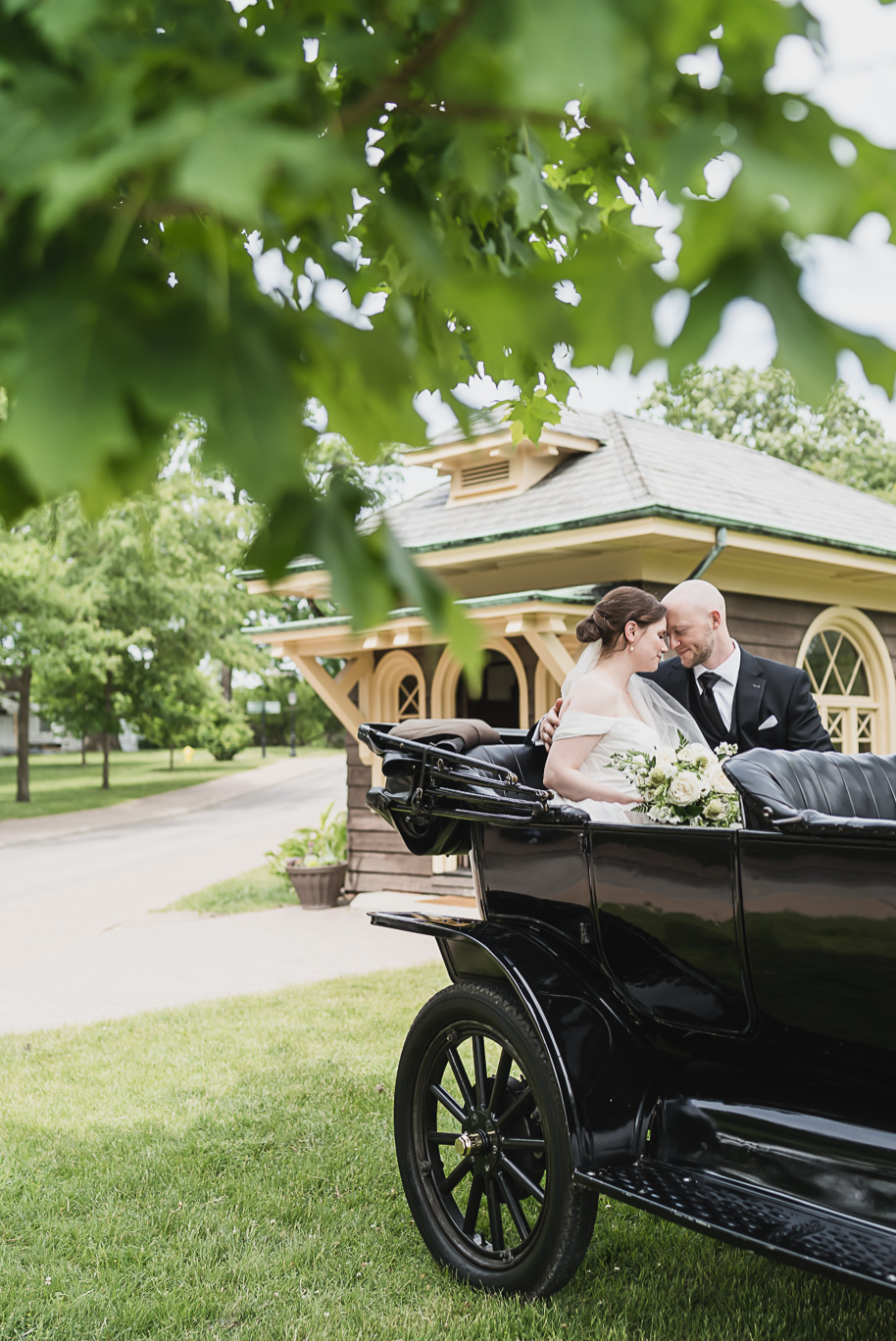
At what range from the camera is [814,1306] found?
11.3 ft

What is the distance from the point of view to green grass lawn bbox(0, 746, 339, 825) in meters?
27.9

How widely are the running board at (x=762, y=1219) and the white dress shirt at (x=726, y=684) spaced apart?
215cm

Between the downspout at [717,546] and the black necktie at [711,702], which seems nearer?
the black necktie at [711,702]

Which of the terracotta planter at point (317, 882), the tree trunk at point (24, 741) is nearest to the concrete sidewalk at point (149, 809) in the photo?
the tree trunk at point (24, 741)

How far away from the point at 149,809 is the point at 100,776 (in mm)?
10588

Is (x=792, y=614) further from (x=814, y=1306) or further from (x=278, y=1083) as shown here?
(x=814, y=1306)

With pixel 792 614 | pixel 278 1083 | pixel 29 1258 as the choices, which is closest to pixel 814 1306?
pixel 29 1258

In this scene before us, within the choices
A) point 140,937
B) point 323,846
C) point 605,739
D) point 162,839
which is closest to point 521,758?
point 605,739

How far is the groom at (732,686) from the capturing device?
466cm

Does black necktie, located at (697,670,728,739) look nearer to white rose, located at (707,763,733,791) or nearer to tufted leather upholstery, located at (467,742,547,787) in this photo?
tufted leather upholstery, located at (467,742,547,787)

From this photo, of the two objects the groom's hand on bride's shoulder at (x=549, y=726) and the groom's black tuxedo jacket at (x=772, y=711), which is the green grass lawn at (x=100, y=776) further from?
the groom's black tuxedo jacket at (x=772, y=711)

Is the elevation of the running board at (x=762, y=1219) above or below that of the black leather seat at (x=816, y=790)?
below

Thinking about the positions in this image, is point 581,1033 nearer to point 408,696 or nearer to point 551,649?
point 551,649

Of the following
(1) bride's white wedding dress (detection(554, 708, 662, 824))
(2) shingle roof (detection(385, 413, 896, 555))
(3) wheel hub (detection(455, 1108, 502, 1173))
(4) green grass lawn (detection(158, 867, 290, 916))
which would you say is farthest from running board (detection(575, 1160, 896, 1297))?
(4) green grass lawn (detection(158, 867, 290, 916))
